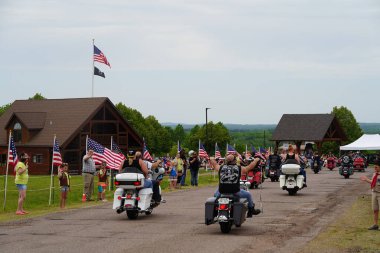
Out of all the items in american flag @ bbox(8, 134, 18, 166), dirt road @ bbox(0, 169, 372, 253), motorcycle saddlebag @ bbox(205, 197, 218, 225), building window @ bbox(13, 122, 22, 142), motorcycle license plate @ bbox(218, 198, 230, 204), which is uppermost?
building window @ bbox(13, 122, 22, 142)

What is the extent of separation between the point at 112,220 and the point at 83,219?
857 millimetres

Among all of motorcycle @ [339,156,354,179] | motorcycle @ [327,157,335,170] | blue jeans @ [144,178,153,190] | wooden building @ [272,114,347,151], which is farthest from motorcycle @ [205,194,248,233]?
wooden building @ [272,114,347,151]

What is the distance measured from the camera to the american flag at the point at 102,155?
83.5 feet

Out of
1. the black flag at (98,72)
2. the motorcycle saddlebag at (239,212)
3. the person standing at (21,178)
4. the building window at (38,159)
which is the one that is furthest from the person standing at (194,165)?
the building window at (38,159)

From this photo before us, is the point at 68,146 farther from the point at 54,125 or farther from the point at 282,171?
the point at 282,171

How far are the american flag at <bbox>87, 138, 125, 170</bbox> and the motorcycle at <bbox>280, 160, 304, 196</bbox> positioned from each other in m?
6.33

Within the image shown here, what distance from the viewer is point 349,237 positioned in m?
13.9

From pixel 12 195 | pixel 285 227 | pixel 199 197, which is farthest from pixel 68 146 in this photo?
pixel 285 227

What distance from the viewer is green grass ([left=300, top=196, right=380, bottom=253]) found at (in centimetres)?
1241

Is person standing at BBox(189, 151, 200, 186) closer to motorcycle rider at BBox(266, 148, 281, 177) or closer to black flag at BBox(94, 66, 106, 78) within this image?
motorcycle rider at BBox(266, 148, 281, 177)

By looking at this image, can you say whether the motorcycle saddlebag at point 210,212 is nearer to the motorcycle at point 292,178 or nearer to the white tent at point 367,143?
the motorcycle at point 292,178

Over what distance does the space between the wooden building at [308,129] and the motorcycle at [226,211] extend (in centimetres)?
7352

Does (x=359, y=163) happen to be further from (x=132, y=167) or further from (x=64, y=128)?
(x=132, y=167)

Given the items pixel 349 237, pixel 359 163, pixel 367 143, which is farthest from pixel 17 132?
pixel 349 237
